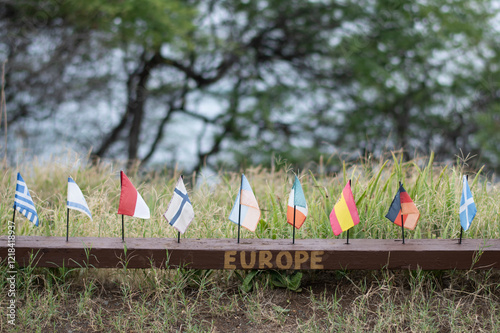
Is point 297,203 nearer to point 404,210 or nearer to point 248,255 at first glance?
point 248,255

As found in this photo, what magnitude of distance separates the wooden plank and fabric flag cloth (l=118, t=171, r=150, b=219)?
0.25 metres

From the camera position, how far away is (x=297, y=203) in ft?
9.30

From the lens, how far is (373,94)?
11477mm

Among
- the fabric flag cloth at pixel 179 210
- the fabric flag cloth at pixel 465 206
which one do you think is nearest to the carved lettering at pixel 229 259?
the fabric flag cloth at pixel 179 210

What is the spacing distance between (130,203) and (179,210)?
0.31 metres

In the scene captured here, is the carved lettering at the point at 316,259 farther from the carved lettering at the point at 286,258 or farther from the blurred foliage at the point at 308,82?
the blurred foliage at the point at 308,82

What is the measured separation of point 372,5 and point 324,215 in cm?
954

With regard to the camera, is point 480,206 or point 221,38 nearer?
point 480,206

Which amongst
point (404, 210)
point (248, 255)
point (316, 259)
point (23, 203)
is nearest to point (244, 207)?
point (248, 255)

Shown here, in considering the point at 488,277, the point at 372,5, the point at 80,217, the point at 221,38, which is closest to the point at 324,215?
the point at 488,277

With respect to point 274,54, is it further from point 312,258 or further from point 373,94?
point 312,258

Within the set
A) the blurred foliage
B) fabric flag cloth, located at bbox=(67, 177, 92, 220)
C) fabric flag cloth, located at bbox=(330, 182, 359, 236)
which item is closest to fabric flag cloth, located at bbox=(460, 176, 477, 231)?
fabric flag cloth, located at bbox=(330, 182, 359, 236)

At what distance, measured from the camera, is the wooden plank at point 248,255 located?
9.30 feet

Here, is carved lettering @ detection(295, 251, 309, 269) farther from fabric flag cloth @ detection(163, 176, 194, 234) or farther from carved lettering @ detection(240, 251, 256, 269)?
fabric flag cloth @ detection(163, 176, 194, 234)
